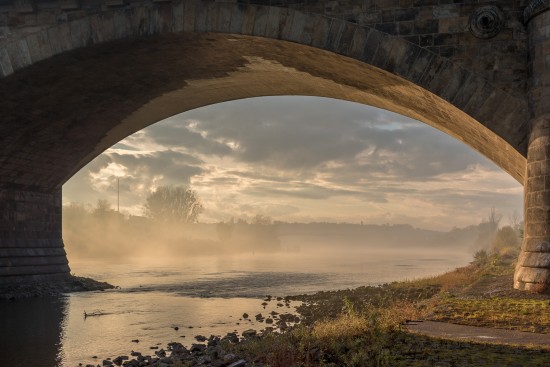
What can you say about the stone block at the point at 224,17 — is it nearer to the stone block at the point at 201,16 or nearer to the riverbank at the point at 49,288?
the stone block at the point at 201,16

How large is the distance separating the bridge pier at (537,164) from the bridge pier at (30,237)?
737 inches

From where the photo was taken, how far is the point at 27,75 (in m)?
17.8

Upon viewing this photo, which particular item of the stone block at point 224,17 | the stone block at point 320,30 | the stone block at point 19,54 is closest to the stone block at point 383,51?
the stone block at point 320,30

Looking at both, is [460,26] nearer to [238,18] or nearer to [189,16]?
[238,18]

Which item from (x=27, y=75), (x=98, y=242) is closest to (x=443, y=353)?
(x=27, y=75)

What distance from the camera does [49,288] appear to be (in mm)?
24500

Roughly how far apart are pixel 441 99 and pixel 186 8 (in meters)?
6.88

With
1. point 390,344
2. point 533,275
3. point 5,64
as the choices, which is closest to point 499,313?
point 533,275

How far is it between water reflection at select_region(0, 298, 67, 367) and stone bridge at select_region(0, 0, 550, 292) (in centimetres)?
365

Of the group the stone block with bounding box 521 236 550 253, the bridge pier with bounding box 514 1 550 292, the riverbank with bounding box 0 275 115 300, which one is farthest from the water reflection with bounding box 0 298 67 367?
the stone block with bounding box 521 236 550 253

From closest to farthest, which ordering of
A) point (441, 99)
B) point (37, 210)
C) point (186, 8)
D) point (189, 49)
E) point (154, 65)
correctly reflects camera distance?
1. point (441, 99)
2. point (186, 8)
3. point (189, 49)
4. point (154, 65)
5. point (37, 210)

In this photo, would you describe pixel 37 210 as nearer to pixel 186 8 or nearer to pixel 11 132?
pixel 11 132

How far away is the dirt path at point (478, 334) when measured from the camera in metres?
8.50

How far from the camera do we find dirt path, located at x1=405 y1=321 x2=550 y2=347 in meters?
8.50
